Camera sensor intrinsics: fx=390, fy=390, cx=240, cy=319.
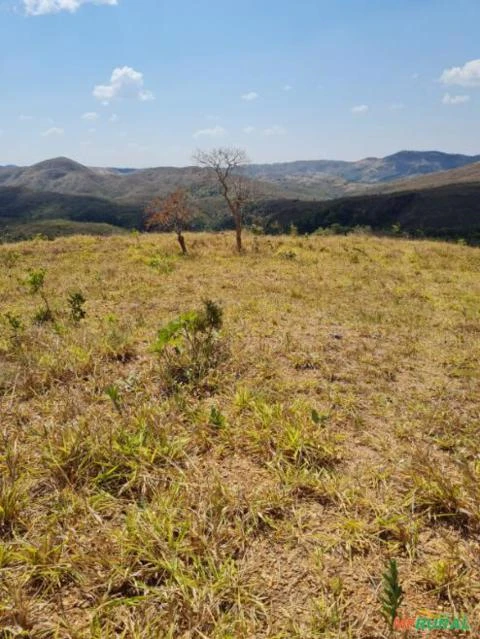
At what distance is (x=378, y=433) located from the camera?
4504mm

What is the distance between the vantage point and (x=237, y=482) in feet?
12.1

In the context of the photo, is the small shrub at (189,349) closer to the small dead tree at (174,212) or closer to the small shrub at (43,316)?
the small shrub at (43,316)

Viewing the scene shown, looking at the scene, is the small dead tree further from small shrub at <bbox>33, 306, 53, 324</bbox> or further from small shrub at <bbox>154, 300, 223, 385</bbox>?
small shrub at <bbox>154, 300, 223, 385</bbox>

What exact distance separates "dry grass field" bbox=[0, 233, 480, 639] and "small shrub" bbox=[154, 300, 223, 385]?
12cm

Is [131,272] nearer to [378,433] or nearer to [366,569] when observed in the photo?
[378,433]

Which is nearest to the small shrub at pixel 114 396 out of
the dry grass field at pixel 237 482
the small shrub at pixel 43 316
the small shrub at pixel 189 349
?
the dry grass field at pixel 237 482

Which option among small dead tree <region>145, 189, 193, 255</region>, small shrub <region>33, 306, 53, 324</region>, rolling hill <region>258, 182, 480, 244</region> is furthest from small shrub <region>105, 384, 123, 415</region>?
rolling hill <region>258, 182, 480, 244</region>

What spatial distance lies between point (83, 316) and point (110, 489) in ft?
19.2

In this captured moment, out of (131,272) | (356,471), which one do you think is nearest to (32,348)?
(356,471)

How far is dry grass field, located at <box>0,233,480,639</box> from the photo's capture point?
8.32 feet

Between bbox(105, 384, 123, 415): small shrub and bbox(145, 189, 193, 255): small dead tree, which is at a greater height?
bbox(145, 189, 193, 255): small dead tree

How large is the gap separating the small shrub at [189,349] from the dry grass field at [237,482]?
12 cm

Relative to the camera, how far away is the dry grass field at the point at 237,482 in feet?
8.32

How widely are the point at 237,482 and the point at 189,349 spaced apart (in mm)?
3007
